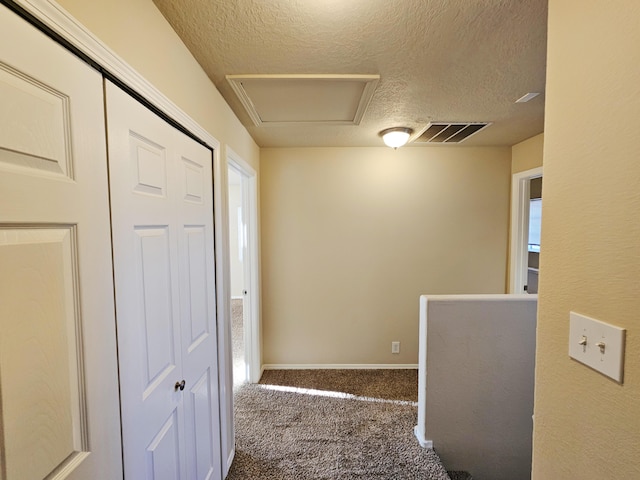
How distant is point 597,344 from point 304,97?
1.67 meters

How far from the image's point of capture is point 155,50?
0.96 metres

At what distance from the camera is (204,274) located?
4.47ft

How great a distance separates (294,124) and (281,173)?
0.74m

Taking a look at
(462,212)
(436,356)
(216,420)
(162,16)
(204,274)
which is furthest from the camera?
(462,212)

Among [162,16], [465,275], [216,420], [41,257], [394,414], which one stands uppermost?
[162,16]

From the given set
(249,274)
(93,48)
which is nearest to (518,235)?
(249,274)

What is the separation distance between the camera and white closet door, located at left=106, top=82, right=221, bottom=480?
0.79m

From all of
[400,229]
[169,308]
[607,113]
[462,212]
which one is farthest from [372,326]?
[607,113]

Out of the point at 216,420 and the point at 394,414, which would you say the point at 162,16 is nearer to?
the point at 216,420

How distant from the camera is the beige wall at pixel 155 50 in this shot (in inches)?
28.2

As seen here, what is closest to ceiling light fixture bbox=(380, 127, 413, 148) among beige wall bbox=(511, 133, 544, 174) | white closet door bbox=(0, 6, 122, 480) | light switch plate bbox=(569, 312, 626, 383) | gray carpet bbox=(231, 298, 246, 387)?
beige wall bbox=(511, 133, 544, 174)

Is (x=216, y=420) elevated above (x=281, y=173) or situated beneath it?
situated beneath

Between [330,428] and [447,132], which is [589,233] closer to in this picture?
[447,132]

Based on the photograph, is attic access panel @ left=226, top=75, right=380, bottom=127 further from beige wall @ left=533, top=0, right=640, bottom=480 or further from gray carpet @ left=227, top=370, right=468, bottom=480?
gray carpet @ left=227, top=370, right=468, bottom=480
